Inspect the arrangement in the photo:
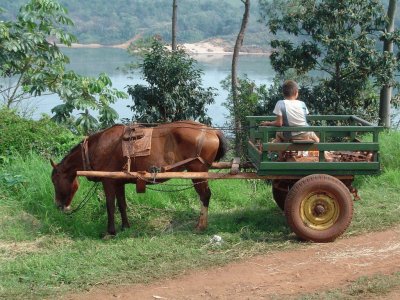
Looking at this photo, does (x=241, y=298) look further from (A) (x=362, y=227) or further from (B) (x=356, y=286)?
(A) (x=362, y=227)

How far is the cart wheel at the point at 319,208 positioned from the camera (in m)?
6.80

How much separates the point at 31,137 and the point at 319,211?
5.23 metres

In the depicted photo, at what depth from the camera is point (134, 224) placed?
785 centimetres

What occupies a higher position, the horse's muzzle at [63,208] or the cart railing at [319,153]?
the cart railing at [319,153]

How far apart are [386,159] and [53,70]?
6.00 metres

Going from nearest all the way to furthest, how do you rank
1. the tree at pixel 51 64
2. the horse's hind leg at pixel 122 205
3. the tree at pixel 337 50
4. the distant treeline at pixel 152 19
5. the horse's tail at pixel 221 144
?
the horse's tail at pixel 221 144, the horse's hind leg at pixel 122 205, the tree at pixel 51 64, the tree at pixel 337 50, the distant treeline at pixel 152 19

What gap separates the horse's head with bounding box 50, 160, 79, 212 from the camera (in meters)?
7.70

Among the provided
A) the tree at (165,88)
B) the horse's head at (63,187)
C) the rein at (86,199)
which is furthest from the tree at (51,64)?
the horse's head at (63,187)

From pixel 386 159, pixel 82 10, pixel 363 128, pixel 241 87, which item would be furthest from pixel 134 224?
pixel 82 10

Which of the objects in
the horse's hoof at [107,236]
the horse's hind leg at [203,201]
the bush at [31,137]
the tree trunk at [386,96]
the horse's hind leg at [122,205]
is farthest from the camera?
the tree trunk at [386,96]

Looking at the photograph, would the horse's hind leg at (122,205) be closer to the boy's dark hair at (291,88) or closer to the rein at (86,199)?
the rein at (86,199)

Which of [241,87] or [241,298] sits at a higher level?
[241,87]

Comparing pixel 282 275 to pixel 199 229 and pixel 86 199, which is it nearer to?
pixel 199 229

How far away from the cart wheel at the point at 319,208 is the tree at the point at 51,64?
16.0ft
